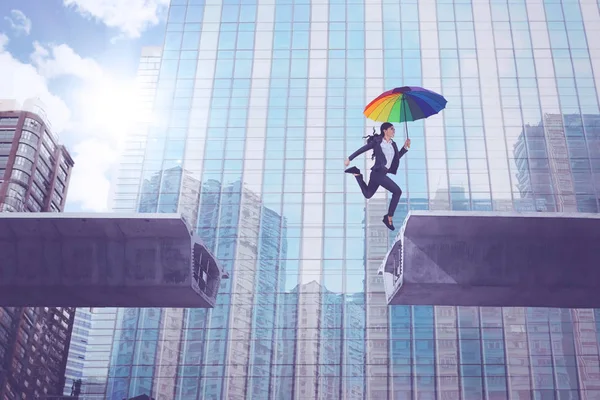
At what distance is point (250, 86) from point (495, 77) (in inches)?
962

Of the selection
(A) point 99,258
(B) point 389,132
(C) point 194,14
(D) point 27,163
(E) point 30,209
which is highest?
(C) point 194,14

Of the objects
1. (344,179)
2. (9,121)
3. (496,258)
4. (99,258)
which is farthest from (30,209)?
(496,258)

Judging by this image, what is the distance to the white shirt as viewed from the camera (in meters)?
15.2

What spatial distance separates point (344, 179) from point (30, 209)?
185ft

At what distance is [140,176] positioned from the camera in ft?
206

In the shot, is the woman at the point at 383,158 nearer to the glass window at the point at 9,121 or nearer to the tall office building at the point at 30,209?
the tall office building at the point at 30,209

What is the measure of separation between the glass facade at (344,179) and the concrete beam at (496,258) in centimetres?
3322

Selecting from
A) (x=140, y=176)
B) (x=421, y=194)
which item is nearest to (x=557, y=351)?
(x=421, y=194)

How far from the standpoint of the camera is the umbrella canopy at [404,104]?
48.8 ft

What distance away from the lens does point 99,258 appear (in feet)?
A: 67.5

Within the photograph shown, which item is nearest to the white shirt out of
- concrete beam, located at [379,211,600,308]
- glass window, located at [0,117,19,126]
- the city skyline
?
concrete beam, located at [379,211,600,308]

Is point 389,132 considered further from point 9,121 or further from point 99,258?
point 9,121

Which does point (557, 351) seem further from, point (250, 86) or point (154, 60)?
point (154, 60)

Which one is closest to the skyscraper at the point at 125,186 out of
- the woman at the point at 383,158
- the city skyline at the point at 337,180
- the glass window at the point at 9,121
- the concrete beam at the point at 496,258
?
the city skyline at the point at 337,180
